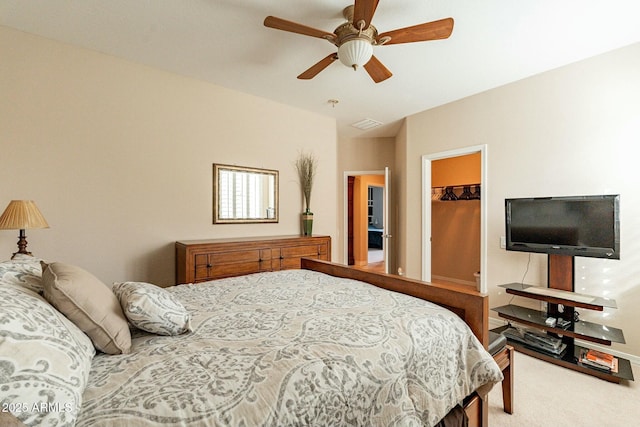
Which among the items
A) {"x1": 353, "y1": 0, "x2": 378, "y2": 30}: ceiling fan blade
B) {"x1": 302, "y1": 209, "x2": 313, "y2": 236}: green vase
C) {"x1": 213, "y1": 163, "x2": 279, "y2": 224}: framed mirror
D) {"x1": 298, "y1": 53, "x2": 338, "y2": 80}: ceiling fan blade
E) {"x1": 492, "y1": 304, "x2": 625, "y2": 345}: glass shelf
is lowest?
{"x1": 492, "y1": 304, "x2": 625, "y2": 345}: glass shelf

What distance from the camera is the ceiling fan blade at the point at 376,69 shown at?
89.4 inches

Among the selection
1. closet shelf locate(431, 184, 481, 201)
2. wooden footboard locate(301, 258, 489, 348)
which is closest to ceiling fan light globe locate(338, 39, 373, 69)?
wooden footboard locate(301, 258, 489, 348)

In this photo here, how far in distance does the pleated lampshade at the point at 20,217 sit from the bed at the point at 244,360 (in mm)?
1182

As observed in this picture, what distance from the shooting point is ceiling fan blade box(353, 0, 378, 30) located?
5.56ft

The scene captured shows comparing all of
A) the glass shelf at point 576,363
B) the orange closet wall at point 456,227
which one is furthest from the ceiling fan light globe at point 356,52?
the orange closet wall at point 456,227

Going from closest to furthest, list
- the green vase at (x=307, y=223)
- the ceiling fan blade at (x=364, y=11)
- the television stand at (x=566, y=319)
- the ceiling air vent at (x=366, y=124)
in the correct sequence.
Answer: the ceiling fan blade at (x=364, y=11), the television stand at (x=566, y=319), the green vase at (x=307, y=223), the ceiling air vent at (x=366, y=124)

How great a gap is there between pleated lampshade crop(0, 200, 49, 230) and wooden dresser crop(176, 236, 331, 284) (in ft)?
3.44

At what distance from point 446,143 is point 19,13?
431 cm

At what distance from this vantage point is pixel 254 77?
3.13 metres

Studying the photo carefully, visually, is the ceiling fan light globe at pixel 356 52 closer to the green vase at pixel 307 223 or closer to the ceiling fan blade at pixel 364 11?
the ceiling fan blade at pixel 364 11

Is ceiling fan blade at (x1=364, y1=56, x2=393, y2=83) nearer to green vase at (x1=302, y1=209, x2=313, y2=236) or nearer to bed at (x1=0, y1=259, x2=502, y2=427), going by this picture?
bed at (x1=0, y1=259, x2=502, y2=427)

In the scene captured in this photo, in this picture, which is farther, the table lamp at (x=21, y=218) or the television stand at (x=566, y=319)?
the television stand at (x=566, y=319)

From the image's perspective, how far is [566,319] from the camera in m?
2.60

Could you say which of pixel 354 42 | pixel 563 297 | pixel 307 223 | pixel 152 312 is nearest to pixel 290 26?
pixel 354 42
